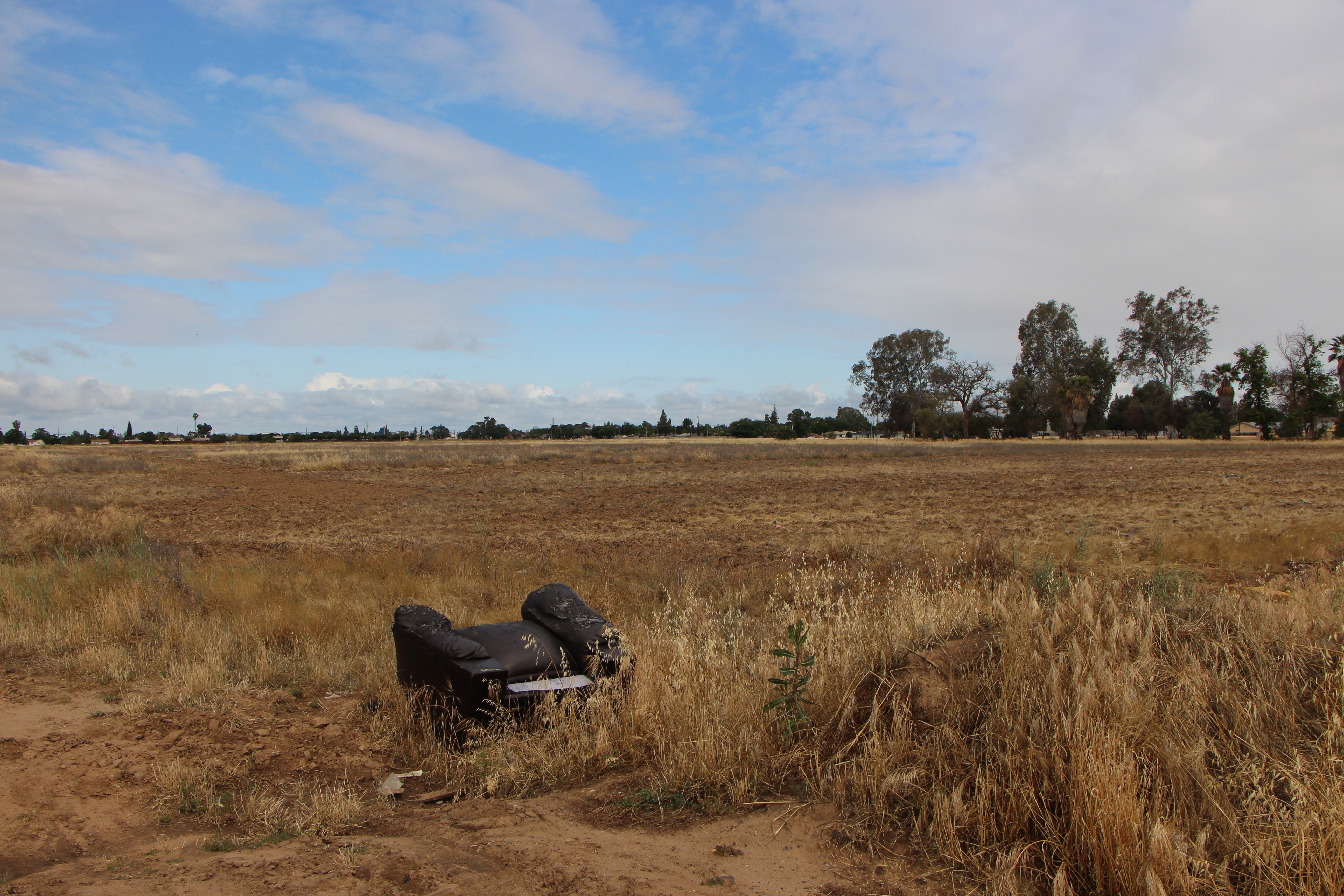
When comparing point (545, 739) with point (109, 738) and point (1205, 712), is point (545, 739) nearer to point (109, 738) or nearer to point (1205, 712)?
point (109, 738)

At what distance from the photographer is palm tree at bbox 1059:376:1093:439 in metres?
94.4

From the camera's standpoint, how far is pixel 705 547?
14.2 metres

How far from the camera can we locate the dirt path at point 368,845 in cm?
293

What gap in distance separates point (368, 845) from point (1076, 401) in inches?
4175

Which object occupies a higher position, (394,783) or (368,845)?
(368,845)

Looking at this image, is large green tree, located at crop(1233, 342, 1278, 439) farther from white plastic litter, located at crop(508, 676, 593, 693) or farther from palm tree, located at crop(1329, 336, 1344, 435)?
white plastic litter, located at crop(508, 676, 593, 693)

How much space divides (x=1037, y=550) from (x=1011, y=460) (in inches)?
1581

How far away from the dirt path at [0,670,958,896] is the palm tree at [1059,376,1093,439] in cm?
10426

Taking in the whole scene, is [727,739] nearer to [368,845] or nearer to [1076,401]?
[368,845]

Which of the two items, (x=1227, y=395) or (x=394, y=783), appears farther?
(x=1227, y=395)

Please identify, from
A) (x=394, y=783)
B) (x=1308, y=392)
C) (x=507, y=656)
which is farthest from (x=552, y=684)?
(x=1308, y=392)

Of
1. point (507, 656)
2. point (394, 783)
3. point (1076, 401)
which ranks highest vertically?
point (1076, 401)

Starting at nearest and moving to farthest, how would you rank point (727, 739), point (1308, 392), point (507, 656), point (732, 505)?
point (727, 739) → point (507, 656) → point (732, 505) → point (1308, 392)

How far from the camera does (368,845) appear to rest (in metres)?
3.36
